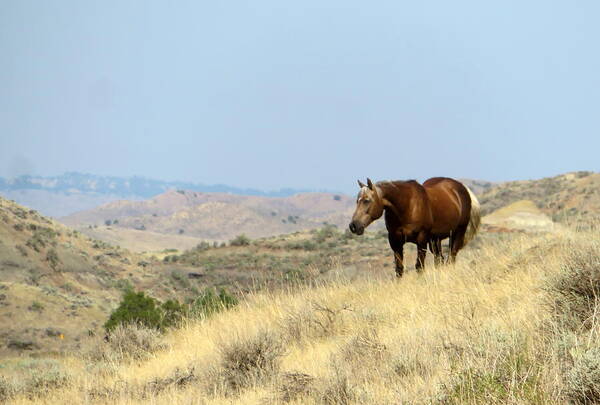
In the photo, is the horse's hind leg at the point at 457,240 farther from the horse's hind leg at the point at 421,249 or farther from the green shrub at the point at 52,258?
the green shrub at the point at 52,258

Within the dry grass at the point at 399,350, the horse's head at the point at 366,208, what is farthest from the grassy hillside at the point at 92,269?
the dry grass at the point at 399,350

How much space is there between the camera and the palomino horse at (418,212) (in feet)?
31.2

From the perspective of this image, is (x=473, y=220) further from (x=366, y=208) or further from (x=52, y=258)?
(x=52, y=258)

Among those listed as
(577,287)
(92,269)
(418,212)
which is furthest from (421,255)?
(92,269)

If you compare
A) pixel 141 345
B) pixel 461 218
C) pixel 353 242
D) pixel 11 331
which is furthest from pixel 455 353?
pixel 353 242

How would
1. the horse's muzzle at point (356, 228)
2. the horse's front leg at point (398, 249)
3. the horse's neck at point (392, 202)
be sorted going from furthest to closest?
the horse's front leg at point (398, 249), the horse's neck at point (392, 202), the horse's muzzle at point (356, 228)

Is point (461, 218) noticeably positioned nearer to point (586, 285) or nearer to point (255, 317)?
point (255, 317)

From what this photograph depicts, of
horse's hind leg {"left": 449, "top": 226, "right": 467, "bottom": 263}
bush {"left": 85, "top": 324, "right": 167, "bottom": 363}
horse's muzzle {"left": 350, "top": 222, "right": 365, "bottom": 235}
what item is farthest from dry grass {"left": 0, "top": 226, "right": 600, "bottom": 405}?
horse's hind leg {"left": 449, "top": 226, "right": 467, "bottom": 263}

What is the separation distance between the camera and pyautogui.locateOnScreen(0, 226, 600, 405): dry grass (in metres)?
3.86

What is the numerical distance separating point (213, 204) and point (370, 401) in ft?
559

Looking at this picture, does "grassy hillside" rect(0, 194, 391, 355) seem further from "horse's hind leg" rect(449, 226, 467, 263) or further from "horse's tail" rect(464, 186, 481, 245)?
"horse's hind leg" rect(449, 226, 467, 263)

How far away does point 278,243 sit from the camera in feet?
175

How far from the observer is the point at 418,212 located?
10016 mm

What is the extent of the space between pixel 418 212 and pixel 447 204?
1191 mm
